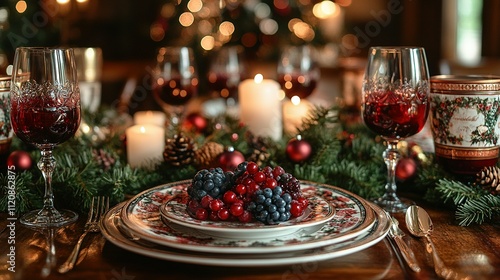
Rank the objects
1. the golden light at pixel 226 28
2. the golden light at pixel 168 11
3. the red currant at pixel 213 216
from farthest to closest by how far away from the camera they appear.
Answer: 1. the golden light at pixel 168 11
2. the golden light at pixel 226 28
3. the red currant at pixel 213 216

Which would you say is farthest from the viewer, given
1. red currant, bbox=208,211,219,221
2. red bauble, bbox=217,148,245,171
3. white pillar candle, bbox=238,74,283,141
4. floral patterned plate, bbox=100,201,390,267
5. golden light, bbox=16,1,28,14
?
golden light, bbox=16,1,28,14

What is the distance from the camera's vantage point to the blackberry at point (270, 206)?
0.81 meters

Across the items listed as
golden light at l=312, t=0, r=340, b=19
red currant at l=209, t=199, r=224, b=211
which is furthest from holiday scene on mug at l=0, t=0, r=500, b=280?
golden light at l=312, t=0, r=340, b=19

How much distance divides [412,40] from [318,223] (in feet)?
16.3

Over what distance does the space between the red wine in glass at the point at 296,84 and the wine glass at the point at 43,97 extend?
901 millimetres

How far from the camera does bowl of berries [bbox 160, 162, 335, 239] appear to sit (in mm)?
790

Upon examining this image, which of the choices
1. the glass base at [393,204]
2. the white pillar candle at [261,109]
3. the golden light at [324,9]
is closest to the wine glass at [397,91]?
the glass base at [393,204]

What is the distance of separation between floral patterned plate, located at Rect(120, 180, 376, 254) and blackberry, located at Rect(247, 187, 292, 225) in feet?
0.10

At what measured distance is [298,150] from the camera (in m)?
1.21

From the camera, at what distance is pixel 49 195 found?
1.00 metres

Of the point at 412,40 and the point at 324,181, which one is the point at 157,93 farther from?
the point at 412,40

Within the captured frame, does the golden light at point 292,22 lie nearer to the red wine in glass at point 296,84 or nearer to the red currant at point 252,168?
the red wine in glass at point 296,84

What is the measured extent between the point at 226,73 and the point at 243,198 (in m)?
1.04

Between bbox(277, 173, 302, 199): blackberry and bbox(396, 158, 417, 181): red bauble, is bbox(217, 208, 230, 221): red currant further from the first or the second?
bbox(396, 158, 417, 181): red bauble
